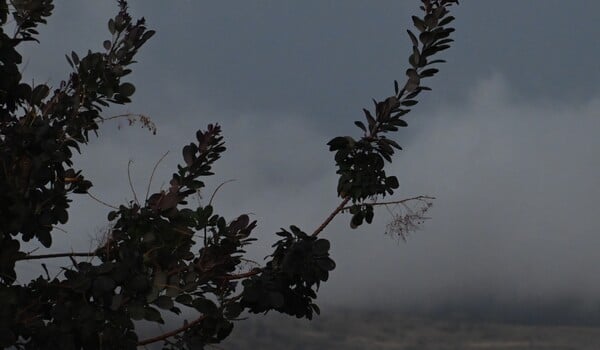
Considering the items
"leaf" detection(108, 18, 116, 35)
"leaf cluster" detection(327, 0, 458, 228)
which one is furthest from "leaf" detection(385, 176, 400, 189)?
"leaf" detection(108, 18, 116, 35)

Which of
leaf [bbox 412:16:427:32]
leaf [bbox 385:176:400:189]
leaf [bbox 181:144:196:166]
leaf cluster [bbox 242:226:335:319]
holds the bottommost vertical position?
leaf cluster [bbox 242:226:335:319]

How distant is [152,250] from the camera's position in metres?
6.45

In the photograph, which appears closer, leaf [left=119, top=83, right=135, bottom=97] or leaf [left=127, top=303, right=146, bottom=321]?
leaf [left=127, top=303, right=146, bottom=321]

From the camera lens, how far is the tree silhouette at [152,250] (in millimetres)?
6121

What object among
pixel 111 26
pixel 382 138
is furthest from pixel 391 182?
pixel 111 26

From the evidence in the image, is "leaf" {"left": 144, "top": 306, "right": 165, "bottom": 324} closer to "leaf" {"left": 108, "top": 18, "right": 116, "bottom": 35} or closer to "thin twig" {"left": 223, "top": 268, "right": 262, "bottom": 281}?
"thin twig" {"left": 223, "top": 268, "right": 262, "bottom": 281}

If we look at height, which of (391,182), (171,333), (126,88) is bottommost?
(171,333)

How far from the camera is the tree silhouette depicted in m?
6.12

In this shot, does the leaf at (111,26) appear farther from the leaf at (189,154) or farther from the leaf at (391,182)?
the leaf at (391,182)

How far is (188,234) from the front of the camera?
264 inches

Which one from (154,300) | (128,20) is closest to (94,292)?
(154,300)

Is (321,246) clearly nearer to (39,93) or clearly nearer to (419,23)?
(419,23)

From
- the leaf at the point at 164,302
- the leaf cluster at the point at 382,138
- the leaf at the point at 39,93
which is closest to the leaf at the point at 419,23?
the leaf cluster at the point at 382,138

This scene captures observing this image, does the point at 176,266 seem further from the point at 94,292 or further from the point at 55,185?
the point at 55,185
